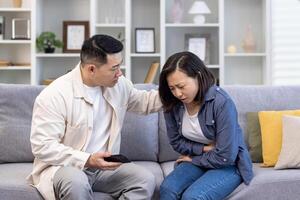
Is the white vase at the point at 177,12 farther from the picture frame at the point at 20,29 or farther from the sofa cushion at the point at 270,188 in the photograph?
the sofa cushion at the point at 270,188

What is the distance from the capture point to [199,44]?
470 cm

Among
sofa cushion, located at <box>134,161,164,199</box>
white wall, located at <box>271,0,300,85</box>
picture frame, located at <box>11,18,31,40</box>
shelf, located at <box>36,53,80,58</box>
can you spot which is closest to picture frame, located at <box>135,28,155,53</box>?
shelf, located at <box>36,53,80,58</box>

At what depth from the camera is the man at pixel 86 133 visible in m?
2.19

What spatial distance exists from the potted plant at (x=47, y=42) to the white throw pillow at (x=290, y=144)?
103 inches

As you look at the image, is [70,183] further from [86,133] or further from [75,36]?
[75,36]

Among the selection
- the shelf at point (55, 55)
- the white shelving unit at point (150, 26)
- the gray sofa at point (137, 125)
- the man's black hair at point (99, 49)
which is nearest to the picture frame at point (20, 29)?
the white shelving unit at point (150, 26)

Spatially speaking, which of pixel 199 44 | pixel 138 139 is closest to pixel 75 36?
pixel 199 44

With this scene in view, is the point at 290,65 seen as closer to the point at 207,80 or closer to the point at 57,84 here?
the point at 207,80

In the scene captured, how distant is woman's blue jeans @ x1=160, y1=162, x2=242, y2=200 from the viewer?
84.9 inches

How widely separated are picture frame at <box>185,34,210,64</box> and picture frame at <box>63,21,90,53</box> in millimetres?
1001

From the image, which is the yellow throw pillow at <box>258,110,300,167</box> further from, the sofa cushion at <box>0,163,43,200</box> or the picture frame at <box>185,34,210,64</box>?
the picture frame at <box>185,34,210,64</box>

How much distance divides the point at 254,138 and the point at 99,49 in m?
1.06

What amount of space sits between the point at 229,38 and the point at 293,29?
0.64 metres

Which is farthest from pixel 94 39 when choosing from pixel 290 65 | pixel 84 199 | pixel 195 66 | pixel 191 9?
pixel 290 65
